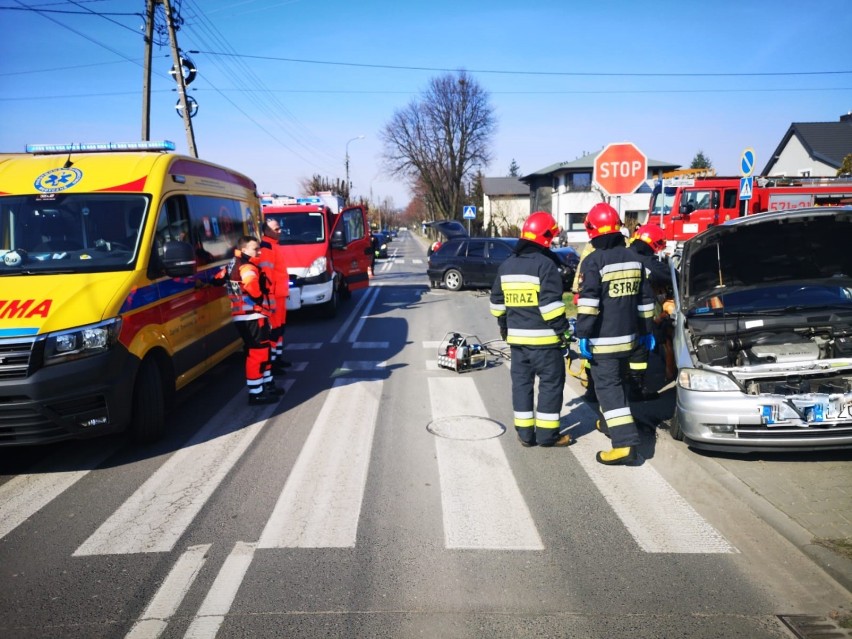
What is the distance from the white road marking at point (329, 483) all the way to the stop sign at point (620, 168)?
19.5 ft

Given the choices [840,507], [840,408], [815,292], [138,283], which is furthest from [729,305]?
[138,283]

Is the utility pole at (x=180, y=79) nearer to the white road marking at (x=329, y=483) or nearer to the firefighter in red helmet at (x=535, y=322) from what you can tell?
the white road marking at (x=329, y=483)

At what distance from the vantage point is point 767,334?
214 inches

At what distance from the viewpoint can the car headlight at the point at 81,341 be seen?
4.77 meters

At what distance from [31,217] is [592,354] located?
5310 mm

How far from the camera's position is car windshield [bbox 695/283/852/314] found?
18.3 ft

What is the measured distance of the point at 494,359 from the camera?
947 cm

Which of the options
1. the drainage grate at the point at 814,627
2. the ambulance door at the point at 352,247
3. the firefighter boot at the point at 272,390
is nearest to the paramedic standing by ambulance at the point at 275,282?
the firefighter boot at the point at 272,390

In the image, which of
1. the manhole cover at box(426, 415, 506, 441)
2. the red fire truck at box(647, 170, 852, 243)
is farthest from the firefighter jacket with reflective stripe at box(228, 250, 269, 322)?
the red fire truck at box(647, 170, 852, 243)

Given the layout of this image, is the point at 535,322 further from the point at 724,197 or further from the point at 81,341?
the point at 724,197

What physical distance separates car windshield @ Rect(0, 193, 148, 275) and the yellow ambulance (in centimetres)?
1

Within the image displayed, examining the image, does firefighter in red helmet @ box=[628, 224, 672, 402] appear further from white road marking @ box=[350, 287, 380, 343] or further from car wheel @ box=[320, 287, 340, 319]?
car wheel @ box=[320, 287, 340, 319]

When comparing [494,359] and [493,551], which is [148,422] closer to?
[493,551]

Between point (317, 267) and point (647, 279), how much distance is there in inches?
318
